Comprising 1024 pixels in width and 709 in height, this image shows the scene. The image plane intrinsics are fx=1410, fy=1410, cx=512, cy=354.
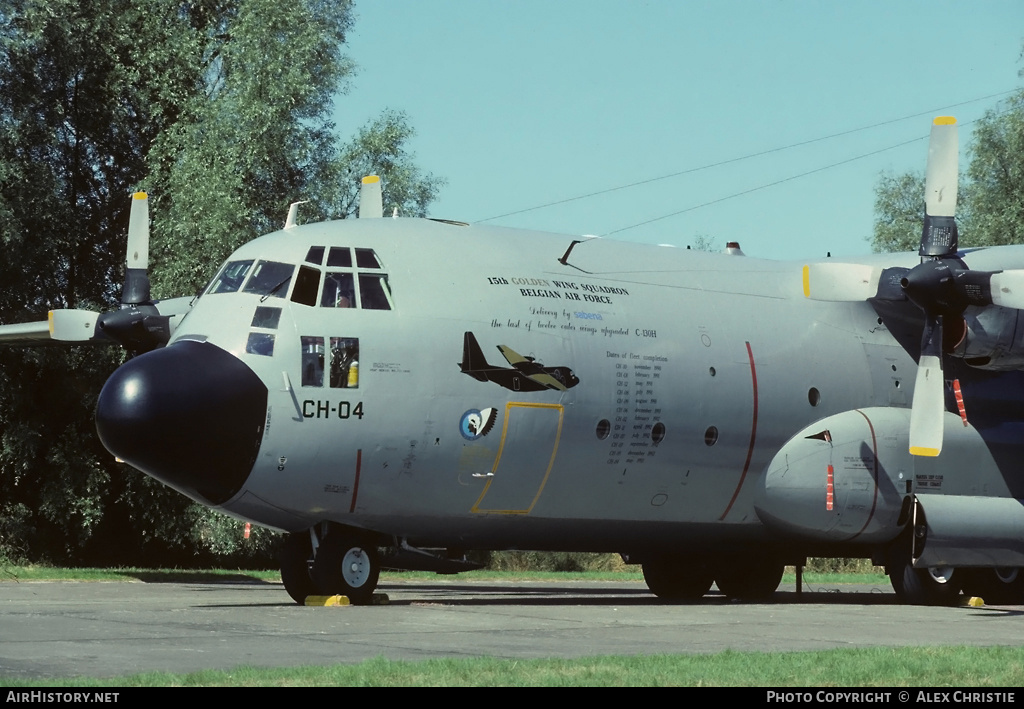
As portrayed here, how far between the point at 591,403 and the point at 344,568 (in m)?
3.44

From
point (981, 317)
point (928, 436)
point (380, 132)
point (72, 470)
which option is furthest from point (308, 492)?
point (380, 132)

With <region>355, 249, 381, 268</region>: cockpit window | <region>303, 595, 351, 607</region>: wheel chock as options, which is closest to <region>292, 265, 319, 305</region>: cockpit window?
<region>355, 249, 381, 268</region>: cockpit window

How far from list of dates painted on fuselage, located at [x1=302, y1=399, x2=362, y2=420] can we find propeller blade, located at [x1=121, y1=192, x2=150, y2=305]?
6.37 meters

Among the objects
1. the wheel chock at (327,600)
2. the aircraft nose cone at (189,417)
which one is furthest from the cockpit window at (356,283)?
the wheel chock at (327,600)

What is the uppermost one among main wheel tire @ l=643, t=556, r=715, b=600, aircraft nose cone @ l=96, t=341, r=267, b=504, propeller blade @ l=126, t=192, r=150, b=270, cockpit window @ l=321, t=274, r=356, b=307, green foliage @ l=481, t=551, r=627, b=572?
propeller blade @ l=126, t=192, r=150, b=270

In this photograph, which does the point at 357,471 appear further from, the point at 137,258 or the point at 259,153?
the point at 259,153

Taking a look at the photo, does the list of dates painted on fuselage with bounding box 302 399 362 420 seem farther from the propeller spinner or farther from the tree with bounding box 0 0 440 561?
the tree with bounding box 0 0 440 561

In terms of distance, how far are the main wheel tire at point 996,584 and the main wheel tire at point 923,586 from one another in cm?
60

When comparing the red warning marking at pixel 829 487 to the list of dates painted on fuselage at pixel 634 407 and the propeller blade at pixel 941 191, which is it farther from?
the propeller blade at pixel 941 191

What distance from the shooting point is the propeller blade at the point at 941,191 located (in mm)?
17062

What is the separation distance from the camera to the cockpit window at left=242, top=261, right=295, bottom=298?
1542cm

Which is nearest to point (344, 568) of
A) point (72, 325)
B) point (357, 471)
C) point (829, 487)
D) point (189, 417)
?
point (357, 471)

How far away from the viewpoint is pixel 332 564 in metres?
15.9

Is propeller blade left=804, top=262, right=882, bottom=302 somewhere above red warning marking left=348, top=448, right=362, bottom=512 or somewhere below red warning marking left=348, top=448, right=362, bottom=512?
above
